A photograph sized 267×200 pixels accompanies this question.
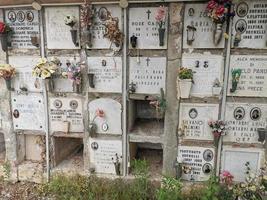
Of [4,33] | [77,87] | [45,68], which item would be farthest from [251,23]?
[4,33]

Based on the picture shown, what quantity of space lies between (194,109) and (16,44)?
121 inches

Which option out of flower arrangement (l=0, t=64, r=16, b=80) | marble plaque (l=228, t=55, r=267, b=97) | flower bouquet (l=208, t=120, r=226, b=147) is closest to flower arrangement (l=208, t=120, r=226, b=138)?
flower bouquet (l=208, t=120, r=226, b=147)

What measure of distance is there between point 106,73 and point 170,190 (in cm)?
202

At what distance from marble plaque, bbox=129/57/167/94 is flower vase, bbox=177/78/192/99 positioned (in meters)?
0.27

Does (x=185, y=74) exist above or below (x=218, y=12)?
below

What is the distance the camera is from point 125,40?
4.66 meters

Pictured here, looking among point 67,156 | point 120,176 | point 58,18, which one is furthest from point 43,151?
point 58,18

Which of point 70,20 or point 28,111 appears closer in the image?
point 70,20

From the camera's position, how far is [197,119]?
4695 mm

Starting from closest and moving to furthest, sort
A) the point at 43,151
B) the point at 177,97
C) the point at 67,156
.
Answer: the point at 177,97
the point at 43,151
the point at 67,156

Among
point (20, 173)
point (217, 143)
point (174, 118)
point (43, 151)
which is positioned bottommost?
point (20, 173)

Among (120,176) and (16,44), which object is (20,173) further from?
(16,44)

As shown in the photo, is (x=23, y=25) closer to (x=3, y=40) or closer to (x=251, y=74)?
(x=3, y=40)

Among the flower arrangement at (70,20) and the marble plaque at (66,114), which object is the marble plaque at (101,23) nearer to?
the flower arrangement at (70,20)
